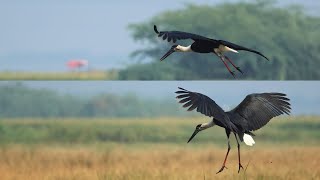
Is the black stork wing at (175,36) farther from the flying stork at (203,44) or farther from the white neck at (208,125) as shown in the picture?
the white neck at (208,125)

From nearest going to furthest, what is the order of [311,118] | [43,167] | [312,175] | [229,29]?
1. [312,175]
2. [43,167]
3. [311,118]
4. [229,29]

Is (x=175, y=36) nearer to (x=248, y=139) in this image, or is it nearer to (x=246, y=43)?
(x=248, y=139)

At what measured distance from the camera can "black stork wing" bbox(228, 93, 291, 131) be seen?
374 inches

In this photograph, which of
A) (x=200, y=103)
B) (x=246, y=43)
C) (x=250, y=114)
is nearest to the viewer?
(x=200, y=103)

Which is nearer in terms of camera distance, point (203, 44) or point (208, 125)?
point (203, 44)

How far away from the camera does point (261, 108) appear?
31.4ft

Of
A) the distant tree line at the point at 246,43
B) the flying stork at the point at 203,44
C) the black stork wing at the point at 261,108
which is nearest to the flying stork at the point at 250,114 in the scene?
the black stork wing at the point at 261,108

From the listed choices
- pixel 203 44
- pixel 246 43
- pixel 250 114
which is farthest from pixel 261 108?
pixel 246 43

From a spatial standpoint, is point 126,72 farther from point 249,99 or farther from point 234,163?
point 249,99

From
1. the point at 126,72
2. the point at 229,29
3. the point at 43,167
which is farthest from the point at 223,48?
the point at 229,29

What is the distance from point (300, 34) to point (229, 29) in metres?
1.89

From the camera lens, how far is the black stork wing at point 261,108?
31.2ft

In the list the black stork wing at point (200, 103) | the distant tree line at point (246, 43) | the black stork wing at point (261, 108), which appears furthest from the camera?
the distant tree line at point (246, 43)

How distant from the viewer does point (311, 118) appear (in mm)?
15906
